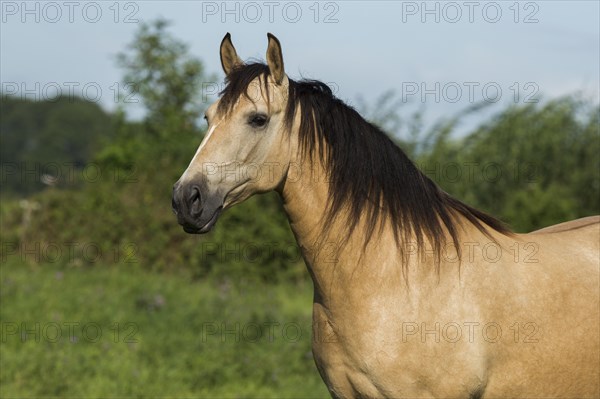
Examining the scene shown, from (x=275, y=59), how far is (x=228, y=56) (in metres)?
0.38

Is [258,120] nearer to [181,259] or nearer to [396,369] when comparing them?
[396,369]

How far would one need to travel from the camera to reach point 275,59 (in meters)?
3.85

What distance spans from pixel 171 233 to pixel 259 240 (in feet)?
4.71

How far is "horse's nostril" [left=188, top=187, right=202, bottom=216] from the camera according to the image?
11.7ft

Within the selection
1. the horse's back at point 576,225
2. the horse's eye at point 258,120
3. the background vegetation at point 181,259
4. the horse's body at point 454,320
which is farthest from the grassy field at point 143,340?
the horse's eye at point 258,120

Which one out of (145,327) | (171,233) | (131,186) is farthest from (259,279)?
(145,327)

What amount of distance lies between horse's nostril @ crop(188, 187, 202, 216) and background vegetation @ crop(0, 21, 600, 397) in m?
3.92

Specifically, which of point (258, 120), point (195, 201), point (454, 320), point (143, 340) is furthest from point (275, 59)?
point (143, 340)

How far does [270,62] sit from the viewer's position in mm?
3846

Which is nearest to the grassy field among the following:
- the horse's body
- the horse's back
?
the horse's back

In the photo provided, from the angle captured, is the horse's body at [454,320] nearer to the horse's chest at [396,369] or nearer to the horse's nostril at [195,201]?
the horse's chest at [396,369]

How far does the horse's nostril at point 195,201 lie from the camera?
3576 mm

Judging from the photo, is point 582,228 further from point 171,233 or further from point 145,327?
point 171,233

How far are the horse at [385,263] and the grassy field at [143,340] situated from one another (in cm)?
367
